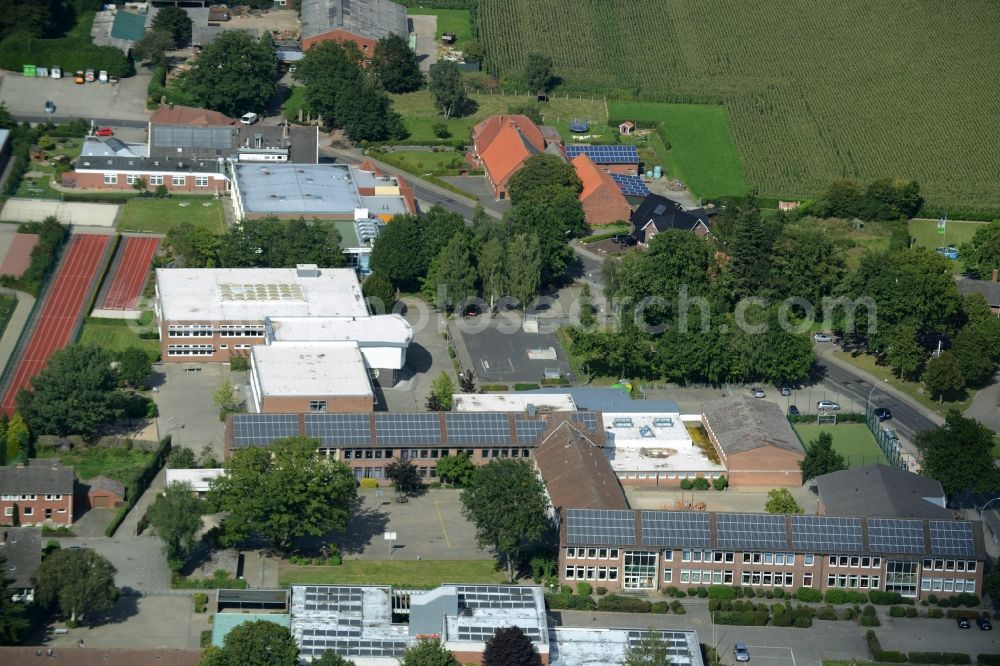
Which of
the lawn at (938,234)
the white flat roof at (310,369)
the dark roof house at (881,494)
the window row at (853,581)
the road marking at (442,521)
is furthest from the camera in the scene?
the lawn at (938,234)

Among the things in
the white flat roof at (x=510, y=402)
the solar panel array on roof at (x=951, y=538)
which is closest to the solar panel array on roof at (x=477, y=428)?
the white flat roof at (x=510, y=402)

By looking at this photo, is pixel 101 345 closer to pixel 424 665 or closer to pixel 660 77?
pixel 424 665

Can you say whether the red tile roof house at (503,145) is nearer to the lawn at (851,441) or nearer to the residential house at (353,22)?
the residential house at (353,22)

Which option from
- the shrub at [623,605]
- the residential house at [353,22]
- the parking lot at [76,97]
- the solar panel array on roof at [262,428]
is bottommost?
the shrub at [623,605]

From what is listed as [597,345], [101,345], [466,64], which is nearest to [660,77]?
[466,64]

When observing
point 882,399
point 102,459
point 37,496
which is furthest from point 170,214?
point 882,399

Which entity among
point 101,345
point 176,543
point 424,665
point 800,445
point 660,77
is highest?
point 660,77
